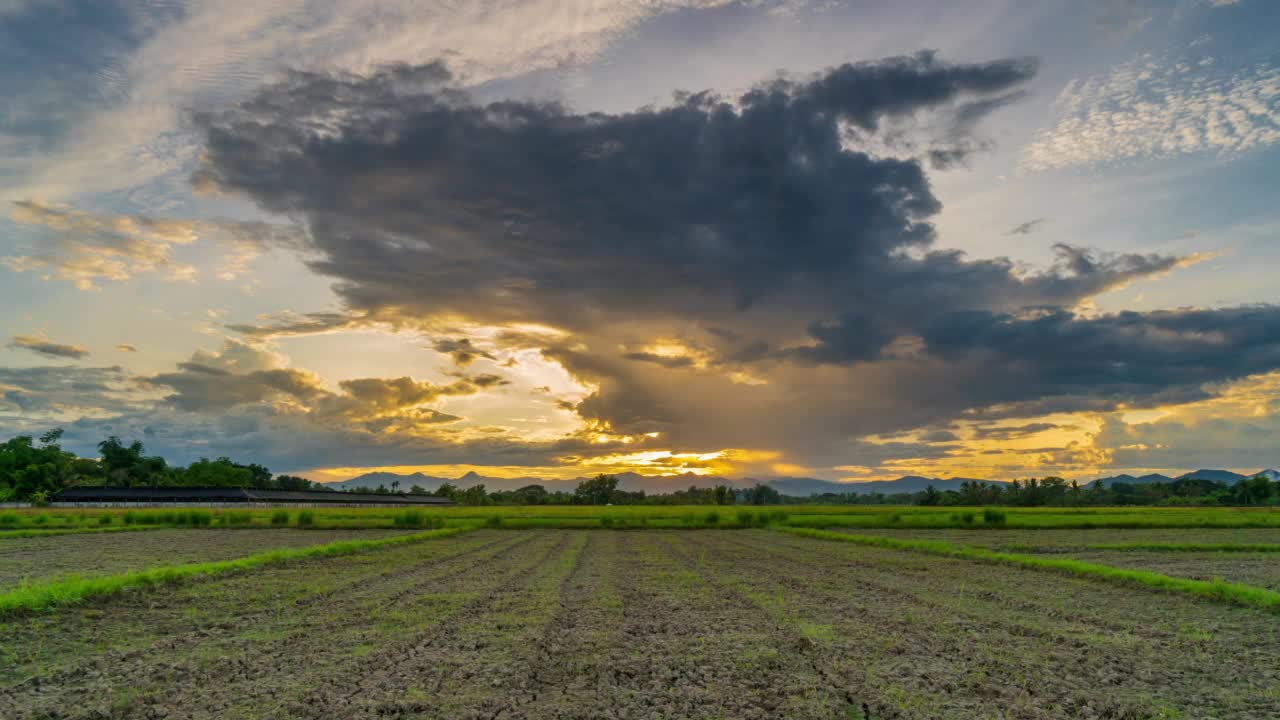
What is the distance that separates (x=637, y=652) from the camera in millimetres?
13281

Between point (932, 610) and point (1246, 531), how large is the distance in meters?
57.5

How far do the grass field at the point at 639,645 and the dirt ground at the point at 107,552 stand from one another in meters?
0.53

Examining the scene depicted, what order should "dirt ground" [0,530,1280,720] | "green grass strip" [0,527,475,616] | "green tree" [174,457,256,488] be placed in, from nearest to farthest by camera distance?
"dirt ground" [0,530,1280,720], "green grass strip" [0,527,475,616], "green tree" [174,457,256,488]

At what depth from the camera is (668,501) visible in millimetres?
185375

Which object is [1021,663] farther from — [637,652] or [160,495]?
[160,495]

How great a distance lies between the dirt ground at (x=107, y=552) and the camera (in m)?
27.1

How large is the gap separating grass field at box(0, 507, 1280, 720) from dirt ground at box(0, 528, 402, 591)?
53 centimetres

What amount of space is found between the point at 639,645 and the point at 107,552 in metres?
34.3

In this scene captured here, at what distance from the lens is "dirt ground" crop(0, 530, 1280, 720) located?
33.0 ft

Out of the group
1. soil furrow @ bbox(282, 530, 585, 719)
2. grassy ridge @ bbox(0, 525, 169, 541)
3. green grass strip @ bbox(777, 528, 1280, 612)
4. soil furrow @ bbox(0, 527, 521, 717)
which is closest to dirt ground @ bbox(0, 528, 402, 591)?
grassy ridge @ bbox(0, 525, 169, 541)

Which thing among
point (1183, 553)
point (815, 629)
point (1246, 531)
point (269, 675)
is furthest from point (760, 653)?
point (1246, 531)

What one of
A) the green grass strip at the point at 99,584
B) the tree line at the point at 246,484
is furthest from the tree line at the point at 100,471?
the green grass strip at the point at 99,584

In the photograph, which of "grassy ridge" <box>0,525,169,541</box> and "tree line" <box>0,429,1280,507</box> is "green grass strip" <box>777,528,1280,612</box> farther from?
"tree line" <box>0,429,1280,507</box>

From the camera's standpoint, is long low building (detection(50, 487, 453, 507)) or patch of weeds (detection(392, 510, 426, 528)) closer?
patch of weeds (detection(392, 510, 426, 528))
